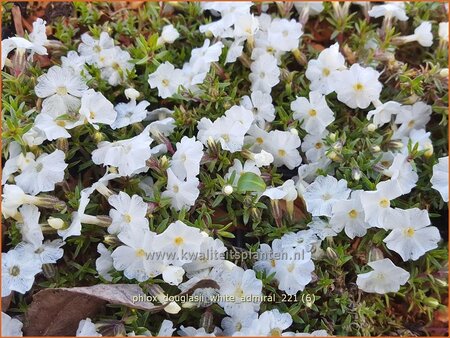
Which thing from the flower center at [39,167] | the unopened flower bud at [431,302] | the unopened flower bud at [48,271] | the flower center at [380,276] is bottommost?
the unopened flower bud at [431,302]

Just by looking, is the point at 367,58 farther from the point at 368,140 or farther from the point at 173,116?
the point at 173,116

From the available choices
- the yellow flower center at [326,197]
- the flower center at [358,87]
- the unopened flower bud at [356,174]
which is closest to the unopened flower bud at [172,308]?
the yellow flower center at [326,197]

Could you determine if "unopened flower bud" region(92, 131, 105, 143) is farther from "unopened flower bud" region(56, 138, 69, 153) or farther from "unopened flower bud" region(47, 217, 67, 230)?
"unopened flower bud" region(47, 217, 67, 230)

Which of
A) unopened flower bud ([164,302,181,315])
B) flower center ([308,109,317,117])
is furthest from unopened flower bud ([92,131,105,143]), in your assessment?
flower center ([308,109,317,117])

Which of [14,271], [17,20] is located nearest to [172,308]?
[14,271]

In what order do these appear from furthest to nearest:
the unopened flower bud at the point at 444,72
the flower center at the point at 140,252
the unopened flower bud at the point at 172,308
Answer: the unopened flower bud at the point at 444,72 → the flower center at the point at 140,252 → the unopened flower bud at the point at 172,308

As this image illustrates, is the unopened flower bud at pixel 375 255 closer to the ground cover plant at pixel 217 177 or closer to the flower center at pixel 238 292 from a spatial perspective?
the ground cover plant at pixel 217 177

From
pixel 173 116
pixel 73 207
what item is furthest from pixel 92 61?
pixel 73 207

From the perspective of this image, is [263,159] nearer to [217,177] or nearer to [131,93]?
[217,177]

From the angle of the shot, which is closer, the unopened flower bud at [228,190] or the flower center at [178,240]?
the flower center at [178,240]

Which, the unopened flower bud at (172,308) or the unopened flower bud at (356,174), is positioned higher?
the unopened flower bud at (356,174)
